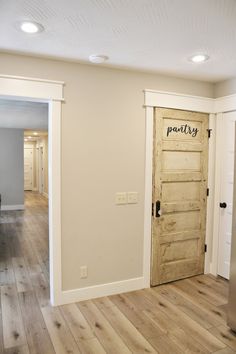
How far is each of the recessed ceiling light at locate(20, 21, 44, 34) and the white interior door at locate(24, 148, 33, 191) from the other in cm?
1119

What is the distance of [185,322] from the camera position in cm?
251

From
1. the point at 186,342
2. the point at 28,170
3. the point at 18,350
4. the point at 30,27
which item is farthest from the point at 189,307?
the point at 28,170

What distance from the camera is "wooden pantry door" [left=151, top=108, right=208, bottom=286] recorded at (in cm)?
316

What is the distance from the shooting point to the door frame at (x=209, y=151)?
306cm

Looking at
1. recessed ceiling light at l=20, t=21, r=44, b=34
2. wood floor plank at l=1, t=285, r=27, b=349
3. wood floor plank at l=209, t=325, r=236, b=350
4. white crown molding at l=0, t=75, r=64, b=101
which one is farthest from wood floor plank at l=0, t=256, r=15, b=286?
recessed ceiling light at l=20, t=21, r=44, b=34

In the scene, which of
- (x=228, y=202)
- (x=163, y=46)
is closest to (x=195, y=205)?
(x=228, y=202)

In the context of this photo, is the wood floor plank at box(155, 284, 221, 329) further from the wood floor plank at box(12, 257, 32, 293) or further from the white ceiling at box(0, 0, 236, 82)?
the white ceiling at box(0, 0, 236, 82)

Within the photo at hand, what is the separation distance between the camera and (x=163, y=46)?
2.29 m

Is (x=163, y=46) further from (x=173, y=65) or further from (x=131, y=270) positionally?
(x=131, y=270)

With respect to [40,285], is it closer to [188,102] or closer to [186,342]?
[186,342]

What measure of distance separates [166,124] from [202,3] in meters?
1.60

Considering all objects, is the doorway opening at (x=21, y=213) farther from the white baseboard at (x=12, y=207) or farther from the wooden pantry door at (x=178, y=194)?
the wooden pantry door at (x=178, y=194)

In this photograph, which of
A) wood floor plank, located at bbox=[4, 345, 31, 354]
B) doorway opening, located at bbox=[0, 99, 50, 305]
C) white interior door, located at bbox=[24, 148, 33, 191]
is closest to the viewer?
wood floor plank, located at bbox=[4, 345, 31, 354]

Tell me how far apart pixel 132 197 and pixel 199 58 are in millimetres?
1559
